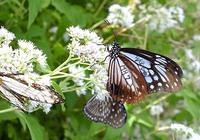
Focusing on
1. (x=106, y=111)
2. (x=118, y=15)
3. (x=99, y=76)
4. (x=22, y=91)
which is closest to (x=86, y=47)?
(x=99, y=76)

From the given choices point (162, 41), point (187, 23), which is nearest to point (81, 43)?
point (162, 41)

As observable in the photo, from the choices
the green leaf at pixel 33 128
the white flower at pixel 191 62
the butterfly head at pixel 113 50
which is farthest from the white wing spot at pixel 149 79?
the white flower at pixel 191 62

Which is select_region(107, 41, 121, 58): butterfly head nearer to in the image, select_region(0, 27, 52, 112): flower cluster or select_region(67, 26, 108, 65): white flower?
select_region(67, 26, 108, 65): white flower

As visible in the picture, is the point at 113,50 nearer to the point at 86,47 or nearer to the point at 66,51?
the point at 86,47

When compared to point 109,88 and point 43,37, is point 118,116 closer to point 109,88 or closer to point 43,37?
point 109,88

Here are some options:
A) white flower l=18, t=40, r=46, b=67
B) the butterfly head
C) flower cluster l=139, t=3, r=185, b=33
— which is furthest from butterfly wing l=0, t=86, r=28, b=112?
flower cluster l=139, t=3, r=185, b=33

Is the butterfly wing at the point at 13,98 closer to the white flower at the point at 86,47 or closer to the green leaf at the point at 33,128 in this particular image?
the green leaf at the point at 33,128
